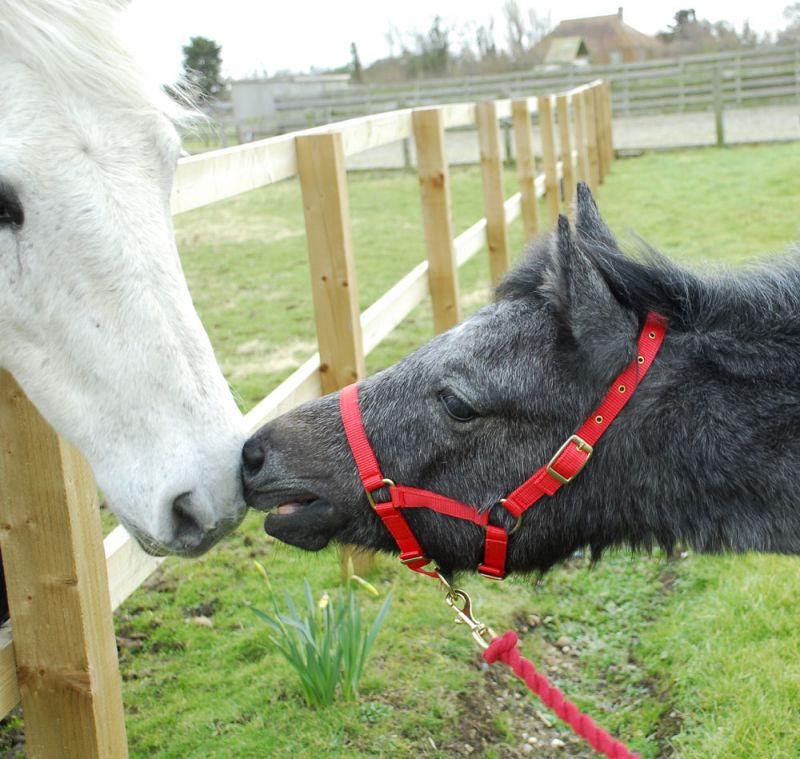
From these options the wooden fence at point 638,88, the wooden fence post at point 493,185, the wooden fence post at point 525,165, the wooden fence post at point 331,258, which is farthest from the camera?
the wooden fence at point 638,88

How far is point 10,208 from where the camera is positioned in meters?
1.79

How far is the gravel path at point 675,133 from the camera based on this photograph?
20.5 metres

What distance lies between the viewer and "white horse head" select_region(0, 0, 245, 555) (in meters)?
1.82

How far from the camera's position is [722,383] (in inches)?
80.9

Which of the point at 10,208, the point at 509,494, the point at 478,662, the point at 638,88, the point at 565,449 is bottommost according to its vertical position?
the point at 478,662

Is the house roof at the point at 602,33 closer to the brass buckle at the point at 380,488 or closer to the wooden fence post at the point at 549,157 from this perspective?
the wooden fence post at the point at 549,157

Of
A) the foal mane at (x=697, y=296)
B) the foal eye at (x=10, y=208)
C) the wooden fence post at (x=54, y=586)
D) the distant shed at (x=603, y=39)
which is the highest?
the distant shed at (x=603, y=39)

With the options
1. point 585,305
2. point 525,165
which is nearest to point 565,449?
point 585,305

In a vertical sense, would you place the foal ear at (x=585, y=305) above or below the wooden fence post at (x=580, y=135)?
below

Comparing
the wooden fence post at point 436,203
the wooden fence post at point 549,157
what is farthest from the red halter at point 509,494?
the wooden fence post at point 549,157

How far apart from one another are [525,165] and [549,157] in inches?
52.7

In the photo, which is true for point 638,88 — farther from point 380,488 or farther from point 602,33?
point 602,33

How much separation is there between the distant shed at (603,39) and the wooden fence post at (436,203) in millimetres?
46643

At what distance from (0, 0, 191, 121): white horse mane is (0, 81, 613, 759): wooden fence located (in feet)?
2.27
